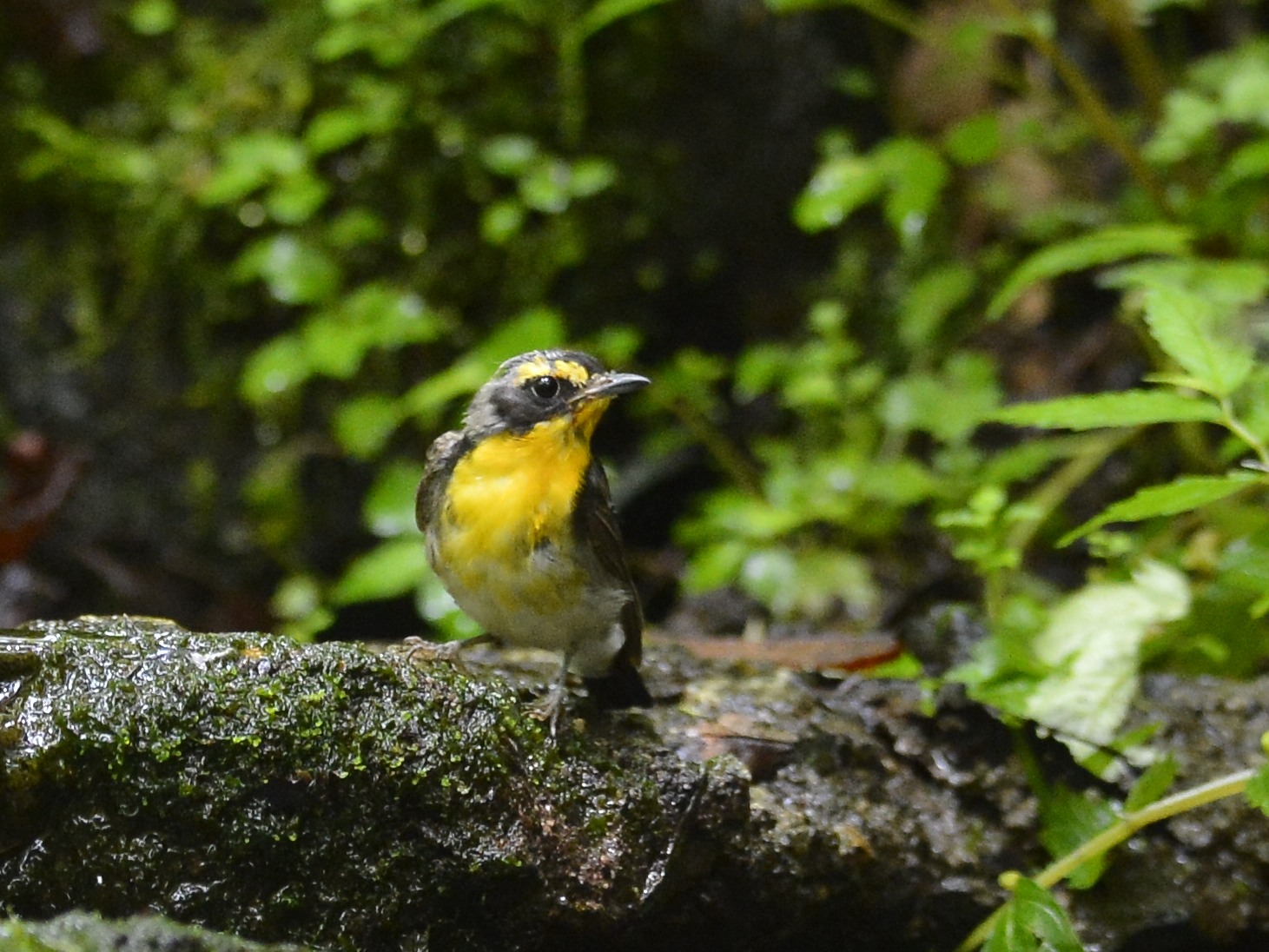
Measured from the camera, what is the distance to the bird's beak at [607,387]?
3.22 meters

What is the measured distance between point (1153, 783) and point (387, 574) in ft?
9.98

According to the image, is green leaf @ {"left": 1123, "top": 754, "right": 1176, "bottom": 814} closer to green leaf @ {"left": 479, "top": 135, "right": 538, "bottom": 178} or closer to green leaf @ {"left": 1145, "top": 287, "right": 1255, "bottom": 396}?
green leaf @ {"left": 1145, "top": 287, "right": 1255, "bottom": 396}

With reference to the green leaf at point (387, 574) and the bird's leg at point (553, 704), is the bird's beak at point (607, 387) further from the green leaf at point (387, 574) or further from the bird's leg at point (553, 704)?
the green leaf at point (387, 574)

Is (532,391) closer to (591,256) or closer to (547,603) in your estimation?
(547,603)

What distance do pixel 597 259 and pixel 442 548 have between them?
3.23 meters

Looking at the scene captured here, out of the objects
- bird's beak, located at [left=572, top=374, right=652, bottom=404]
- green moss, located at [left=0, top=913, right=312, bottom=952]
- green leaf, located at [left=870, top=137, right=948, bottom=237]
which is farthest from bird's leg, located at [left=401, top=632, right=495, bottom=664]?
green leaf, located at [left=870, top=137, right=948, bottom=237]

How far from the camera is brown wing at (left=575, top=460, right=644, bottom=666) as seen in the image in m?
3.11

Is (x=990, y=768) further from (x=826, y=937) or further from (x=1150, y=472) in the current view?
(x=1150, y=472)

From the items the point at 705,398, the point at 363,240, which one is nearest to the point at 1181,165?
the point at 705,398

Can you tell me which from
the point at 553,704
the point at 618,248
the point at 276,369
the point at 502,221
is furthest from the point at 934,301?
the point at 553,704

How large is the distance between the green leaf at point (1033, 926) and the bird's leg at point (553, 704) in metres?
0.93

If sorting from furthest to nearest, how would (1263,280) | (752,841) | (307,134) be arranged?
1. (307,134)
2. (1263,280)
3. (752,841)

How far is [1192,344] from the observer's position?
2584 mm

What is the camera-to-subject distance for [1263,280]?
169 inches
